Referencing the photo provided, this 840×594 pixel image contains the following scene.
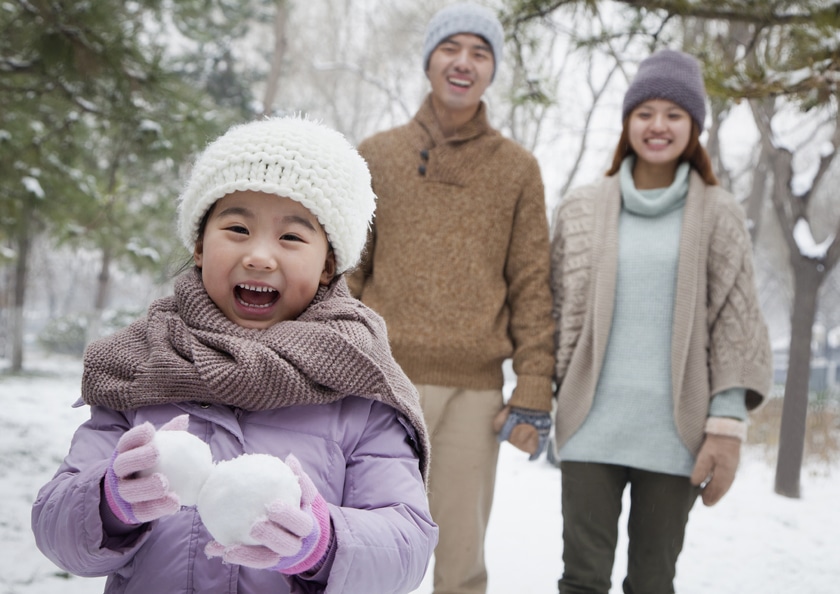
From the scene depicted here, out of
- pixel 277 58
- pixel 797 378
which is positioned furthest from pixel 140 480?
pixel 277 58

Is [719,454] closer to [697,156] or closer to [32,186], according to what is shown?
[697,156]

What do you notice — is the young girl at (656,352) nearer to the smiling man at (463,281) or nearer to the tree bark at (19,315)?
the smiling man at (463,281)

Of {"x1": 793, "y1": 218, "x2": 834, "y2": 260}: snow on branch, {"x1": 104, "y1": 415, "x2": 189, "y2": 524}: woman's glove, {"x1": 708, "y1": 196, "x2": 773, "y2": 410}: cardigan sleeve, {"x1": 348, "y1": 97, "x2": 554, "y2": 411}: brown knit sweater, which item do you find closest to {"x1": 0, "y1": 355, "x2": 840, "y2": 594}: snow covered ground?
{"x1": 348, "y1": 97, "x2": 554, "y2": 411}: brown knit sweater

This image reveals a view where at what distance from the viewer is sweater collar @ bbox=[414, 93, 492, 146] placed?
2.57 metres

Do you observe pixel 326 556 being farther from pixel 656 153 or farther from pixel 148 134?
pixel 148 134

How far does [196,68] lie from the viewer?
14.1m

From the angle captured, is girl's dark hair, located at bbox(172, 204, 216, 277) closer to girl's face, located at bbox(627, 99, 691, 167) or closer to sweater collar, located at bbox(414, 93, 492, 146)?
sweater collar, located at bbox(414, 93, 492, 146)

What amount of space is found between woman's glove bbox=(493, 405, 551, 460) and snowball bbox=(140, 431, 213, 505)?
1.59m

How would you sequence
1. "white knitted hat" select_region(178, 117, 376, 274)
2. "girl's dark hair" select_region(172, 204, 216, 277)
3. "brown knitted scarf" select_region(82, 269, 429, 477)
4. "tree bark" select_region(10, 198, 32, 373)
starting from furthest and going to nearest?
"tree bark" select_region(10, 198, 32, 373) < "girl's dark hair" select_region(172, 204, 216, 277) < "white knitted hat" select_region(178, 117, 376, 274) < "brown knitted scarf" select_region(82, 269, 429, 477)

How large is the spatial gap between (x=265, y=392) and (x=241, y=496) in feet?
1.09

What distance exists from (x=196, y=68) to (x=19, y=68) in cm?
1113

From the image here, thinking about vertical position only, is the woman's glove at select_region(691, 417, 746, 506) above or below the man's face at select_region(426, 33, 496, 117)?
below

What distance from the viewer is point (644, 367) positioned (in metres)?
2.37

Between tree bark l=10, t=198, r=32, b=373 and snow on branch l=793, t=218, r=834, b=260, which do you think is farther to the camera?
tree bark l=10, t=198, r=32, b=373
